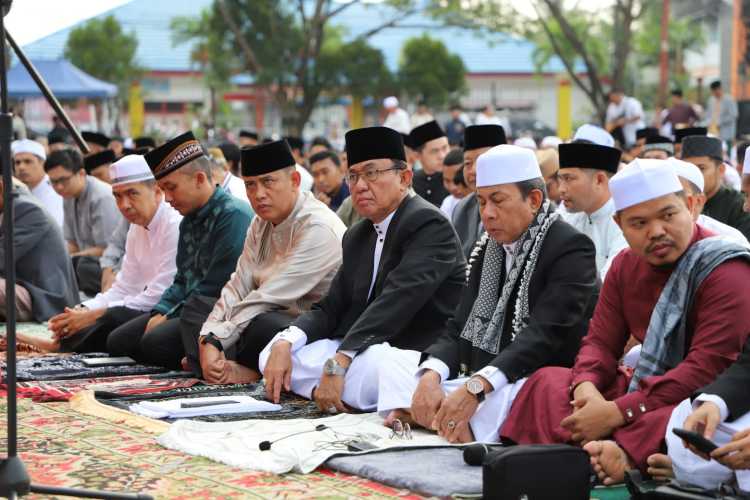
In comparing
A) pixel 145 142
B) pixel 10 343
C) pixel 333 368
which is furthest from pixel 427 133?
pixel 10 343

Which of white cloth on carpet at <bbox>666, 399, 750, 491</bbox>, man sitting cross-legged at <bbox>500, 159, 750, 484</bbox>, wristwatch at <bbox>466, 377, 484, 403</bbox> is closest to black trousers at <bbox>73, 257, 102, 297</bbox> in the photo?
wristwatch at <bbox>466, 377, 484, 403</bbox>

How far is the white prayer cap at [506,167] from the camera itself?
14.4 ft

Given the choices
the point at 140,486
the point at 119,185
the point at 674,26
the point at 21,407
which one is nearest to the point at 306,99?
the point at 674,26

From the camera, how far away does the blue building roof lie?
1348 inches

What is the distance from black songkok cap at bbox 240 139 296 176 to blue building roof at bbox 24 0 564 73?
27.6m

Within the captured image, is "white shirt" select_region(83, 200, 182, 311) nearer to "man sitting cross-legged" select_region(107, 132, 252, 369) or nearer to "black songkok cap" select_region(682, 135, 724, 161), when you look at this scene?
"man sitting cross-legged" select_region(107, 132, 252, 369)

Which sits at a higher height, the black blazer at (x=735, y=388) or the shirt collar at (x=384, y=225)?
the shirt collar at (x=384, y=225)

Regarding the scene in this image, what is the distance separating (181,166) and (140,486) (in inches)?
109

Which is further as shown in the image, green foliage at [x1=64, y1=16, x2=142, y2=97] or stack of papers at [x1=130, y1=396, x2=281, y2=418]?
green foliage at [x1=64, y1=16, x2=142, y2=97]

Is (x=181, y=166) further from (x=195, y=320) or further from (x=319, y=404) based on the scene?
(x=319, y=404)

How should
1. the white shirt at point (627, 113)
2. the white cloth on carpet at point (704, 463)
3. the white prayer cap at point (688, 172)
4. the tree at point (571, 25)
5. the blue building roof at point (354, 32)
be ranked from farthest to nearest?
1. the blue building roof at point (354, 32)
2. the tree at point (571, 25)
3. the white shirt at point (627, 113)
4. the white prayer cap at point (688, 172)
5. the white cloth on carpet at point (704, 463)

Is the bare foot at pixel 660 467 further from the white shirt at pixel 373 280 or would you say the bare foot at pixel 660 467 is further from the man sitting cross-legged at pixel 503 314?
the white shirt at pixel 373 280

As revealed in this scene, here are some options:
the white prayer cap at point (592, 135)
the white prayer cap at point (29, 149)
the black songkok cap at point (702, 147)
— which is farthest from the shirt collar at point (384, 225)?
the white prayer cap at point (29, 149)

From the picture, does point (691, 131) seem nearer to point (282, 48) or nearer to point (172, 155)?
point (172, 155)
